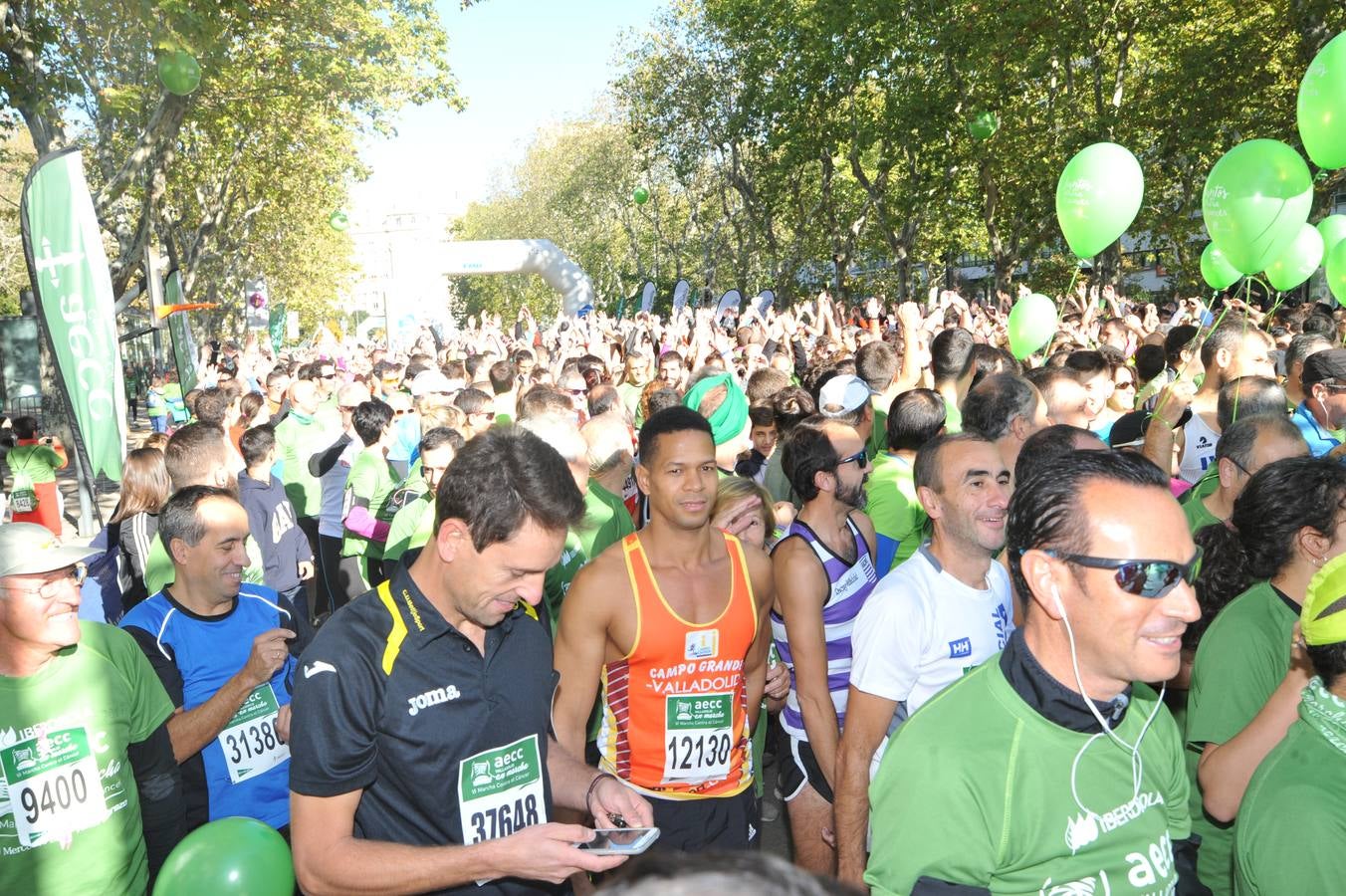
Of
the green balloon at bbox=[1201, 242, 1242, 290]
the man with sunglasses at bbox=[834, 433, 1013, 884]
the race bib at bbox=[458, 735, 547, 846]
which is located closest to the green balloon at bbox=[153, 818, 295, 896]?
the race bib at bbox=[458, 735, 547, 846]

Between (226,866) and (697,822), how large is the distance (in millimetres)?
1448

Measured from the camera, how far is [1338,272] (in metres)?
6.81

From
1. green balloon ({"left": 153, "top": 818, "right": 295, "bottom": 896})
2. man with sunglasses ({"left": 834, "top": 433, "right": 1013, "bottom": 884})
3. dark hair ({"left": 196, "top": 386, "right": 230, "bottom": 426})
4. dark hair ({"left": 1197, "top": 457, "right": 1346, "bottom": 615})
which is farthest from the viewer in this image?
dark hair ({"left": 196, "top": 386, "right": 230, "bottom": 426})

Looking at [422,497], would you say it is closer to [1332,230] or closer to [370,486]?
[370,486]

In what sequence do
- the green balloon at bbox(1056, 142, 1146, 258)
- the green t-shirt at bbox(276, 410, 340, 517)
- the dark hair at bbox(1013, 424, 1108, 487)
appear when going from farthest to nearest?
the green t-shirt at bbox(276, 410, 340, 517) → the green balloon at bbox(1056, 142, 1146, 258) → the dark hair at bbox(1013, 424, 1108, 487)

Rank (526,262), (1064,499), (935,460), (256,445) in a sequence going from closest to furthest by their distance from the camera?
1. (1064,499)
2. (935,460)
3. (256,445)
4. (526,262)

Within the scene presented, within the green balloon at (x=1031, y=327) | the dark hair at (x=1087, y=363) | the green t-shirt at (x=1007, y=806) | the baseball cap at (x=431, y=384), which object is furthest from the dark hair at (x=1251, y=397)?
the baseball cap at (x=431, y=384)

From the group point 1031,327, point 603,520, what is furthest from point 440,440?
point 1031,327

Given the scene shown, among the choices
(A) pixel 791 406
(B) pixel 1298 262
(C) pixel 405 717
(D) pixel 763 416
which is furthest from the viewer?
(B) pixel 1298 262

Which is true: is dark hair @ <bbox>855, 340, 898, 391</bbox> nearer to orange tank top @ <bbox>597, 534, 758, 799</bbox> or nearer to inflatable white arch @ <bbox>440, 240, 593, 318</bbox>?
orange tank top @ <bbox>597, 534, 758, 799</bbox>

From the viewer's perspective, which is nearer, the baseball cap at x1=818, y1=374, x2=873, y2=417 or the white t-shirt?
the white t-shirt

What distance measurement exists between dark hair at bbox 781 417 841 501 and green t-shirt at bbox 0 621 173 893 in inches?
92.3

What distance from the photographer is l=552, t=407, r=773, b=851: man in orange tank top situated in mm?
3434

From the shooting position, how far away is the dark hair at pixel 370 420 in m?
7.10
